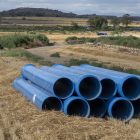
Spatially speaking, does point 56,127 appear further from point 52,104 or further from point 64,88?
point 64,88

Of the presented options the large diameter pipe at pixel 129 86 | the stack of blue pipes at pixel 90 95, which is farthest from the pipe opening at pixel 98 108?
the large diameter pipe at pixel 129 86

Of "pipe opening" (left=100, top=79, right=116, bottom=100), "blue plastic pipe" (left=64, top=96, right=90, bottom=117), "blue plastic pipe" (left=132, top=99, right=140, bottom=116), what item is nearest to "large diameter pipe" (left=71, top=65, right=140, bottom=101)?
"pipe opening" (left=100, top=79, right=116, bottom=100)

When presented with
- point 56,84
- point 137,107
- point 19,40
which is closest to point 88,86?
point 56,84

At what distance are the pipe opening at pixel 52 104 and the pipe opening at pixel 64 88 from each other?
173 mm

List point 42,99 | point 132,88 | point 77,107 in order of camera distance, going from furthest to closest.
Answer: point 132,88
point 77,107
point 42,99

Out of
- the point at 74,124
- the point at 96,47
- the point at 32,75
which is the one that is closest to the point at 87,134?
the point at 74,124

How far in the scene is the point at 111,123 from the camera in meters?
5.06

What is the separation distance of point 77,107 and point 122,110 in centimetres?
124

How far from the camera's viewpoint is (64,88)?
19.5 ft

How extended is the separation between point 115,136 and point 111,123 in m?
0.66

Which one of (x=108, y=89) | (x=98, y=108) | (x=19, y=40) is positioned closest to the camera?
(x=98, y=108)

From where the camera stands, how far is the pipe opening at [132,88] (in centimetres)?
596

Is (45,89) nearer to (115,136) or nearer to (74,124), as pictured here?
(74,124)

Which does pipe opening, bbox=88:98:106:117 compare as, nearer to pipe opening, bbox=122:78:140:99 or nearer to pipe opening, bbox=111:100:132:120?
pipe opening, bbox=111:100:132:120
